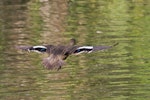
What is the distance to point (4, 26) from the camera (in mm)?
16688

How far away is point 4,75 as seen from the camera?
12.4 meters

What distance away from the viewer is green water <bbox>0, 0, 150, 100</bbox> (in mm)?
11500

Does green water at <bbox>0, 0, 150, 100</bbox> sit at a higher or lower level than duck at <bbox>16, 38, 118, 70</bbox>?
lower

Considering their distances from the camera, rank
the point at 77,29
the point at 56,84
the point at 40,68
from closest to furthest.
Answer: the point at 56,84 → the point at 40,68 → the point at 77,29

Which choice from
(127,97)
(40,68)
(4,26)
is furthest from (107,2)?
(127,97)

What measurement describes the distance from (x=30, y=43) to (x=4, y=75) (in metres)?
2.40

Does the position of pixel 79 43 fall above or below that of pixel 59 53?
below

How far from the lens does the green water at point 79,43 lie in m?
11.5

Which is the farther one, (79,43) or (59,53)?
(79,43)

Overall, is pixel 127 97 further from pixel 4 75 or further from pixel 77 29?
pixel 77 29

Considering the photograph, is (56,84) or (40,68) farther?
(40,68)

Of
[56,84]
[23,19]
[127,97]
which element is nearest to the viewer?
[127,97]

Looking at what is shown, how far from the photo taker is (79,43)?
14484 millimetres

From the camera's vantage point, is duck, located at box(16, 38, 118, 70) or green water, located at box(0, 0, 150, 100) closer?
duck, located at box(16, 38, 118, 70)
